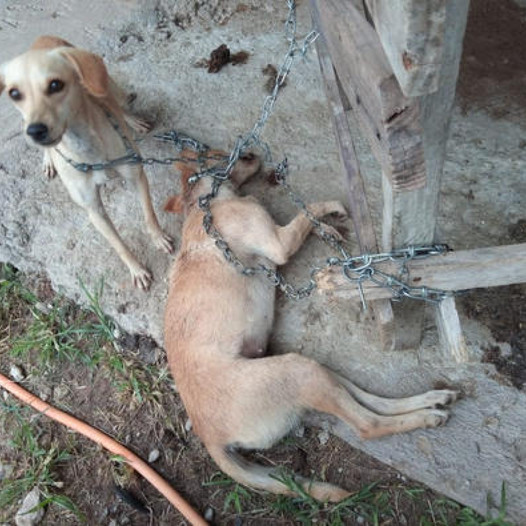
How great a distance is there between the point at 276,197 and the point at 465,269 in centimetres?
168

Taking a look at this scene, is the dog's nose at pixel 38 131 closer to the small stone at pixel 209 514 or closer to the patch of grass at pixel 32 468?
the patch of grass at pixel 32 468

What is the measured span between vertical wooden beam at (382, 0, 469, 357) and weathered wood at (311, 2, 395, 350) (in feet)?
0.86

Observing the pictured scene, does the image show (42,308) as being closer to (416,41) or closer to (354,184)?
(354,184)

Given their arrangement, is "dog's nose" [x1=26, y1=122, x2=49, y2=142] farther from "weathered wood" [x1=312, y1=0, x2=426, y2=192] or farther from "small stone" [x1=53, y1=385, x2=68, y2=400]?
"small stone" [x1=53, y1=385, x2=68, y2=400]

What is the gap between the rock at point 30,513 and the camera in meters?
2.98

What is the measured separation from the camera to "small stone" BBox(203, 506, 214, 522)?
2799mm

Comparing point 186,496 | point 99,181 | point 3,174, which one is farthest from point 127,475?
point 3,174

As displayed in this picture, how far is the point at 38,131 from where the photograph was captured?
8.12 ft

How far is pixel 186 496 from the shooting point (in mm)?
2889

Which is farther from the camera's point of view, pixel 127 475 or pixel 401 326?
pixel 127 475

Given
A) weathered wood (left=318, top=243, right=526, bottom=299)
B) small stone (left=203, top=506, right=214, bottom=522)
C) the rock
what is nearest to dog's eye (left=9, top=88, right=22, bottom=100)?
weathered wood (left=318, top=243, right=526, bottom=299)

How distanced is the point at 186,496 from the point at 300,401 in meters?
0.91

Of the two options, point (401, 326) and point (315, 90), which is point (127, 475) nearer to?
point (401, 326)

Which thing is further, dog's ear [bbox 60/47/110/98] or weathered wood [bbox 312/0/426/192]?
dog's ear [bbox 60/47/110/98]
